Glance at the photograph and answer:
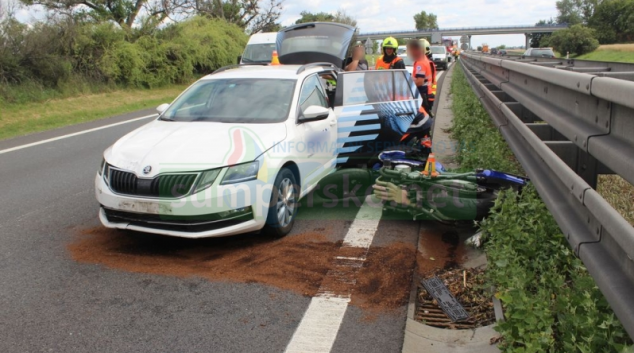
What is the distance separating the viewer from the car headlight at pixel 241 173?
491 cm

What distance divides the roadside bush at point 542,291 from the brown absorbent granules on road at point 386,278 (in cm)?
69

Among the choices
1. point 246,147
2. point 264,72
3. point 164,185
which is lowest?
point 164,185

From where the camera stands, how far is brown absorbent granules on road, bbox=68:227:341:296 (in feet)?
15.2

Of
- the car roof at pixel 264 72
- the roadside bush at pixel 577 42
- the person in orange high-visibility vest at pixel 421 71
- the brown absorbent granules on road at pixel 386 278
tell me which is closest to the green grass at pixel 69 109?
the car roof at pixel 264 72

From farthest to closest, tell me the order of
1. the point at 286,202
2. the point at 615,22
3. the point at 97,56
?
the point at 615,22 → the point at 97,56 → the point at 286,202

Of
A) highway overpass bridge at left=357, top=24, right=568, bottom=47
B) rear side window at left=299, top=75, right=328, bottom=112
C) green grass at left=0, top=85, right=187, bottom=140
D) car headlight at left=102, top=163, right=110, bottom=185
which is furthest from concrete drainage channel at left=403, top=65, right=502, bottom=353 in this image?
highway overpass bridge at left=357, top=24, right=568, bottom=47

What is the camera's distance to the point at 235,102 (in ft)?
20.3

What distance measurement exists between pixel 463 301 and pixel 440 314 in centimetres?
24

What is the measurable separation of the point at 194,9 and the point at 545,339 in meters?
36.0

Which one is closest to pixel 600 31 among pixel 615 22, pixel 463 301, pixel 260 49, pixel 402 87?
pixel 615 22

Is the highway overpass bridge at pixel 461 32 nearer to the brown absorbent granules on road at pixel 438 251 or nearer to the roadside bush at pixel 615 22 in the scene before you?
the roadside bush at pixel 615 22

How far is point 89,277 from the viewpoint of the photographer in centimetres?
459

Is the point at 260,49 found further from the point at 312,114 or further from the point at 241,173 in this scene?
the point at 241,173

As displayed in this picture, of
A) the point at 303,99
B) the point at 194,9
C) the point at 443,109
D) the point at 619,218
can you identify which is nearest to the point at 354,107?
the point at 303,99
